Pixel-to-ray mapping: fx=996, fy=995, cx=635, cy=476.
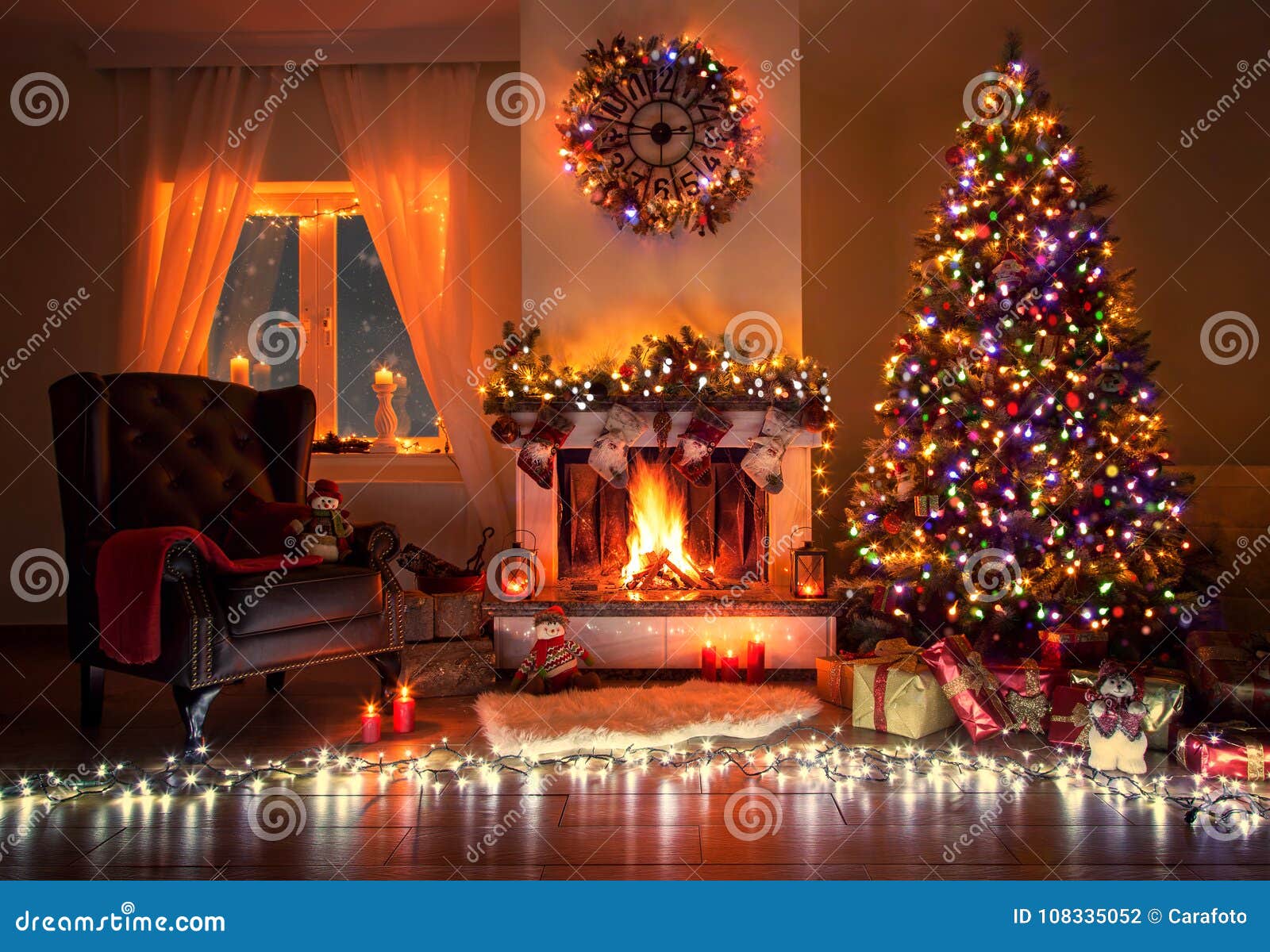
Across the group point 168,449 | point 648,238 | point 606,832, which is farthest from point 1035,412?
point 168,449

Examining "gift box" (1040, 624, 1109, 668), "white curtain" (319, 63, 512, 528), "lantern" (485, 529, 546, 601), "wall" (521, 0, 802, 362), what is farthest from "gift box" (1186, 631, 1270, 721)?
"white curtain" (319, 63, 512, 528)

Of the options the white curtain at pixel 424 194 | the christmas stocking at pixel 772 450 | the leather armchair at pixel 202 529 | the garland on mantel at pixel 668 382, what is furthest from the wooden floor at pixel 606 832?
the white curtain at pixel 424 194

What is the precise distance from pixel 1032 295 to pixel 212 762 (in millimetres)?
3149

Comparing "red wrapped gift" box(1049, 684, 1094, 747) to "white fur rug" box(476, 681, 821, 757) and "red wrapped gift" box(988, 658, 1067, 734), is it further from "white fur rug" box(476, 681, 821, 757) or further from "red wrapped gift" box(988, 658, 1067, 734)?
"white fur rug" box(476, 681, 821, 757)

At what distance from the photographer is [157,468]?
3.51 m

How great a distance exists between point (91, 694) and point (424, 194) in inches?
115

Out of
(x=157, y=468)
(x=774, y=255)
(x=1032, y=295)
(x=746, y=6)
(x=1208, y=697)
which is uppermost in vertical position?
(x=746, y=6)

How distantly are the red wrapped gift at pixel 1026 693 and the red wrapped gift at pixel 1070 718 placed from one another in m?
0.09

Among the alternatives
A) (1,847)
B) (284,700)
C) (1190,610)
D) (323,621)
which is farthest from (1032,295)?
(1,847)

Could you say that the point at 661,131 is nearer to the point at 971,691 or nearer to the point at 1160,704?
the point at 971,691

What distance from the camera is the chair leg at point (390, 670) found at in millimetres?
3387

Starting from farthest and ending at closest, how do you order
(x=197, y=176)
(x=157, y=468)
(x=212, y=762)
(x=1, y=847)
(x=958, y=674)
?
(x=197, y=176) → (x=157, y=468) → (x=958, y=674) → (x=212, y=762) → (x=1, y=847)

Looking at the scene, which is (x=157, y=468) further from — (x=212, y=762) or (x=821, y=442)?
(x=821, y=442)

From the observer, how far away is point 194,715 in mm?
2861
